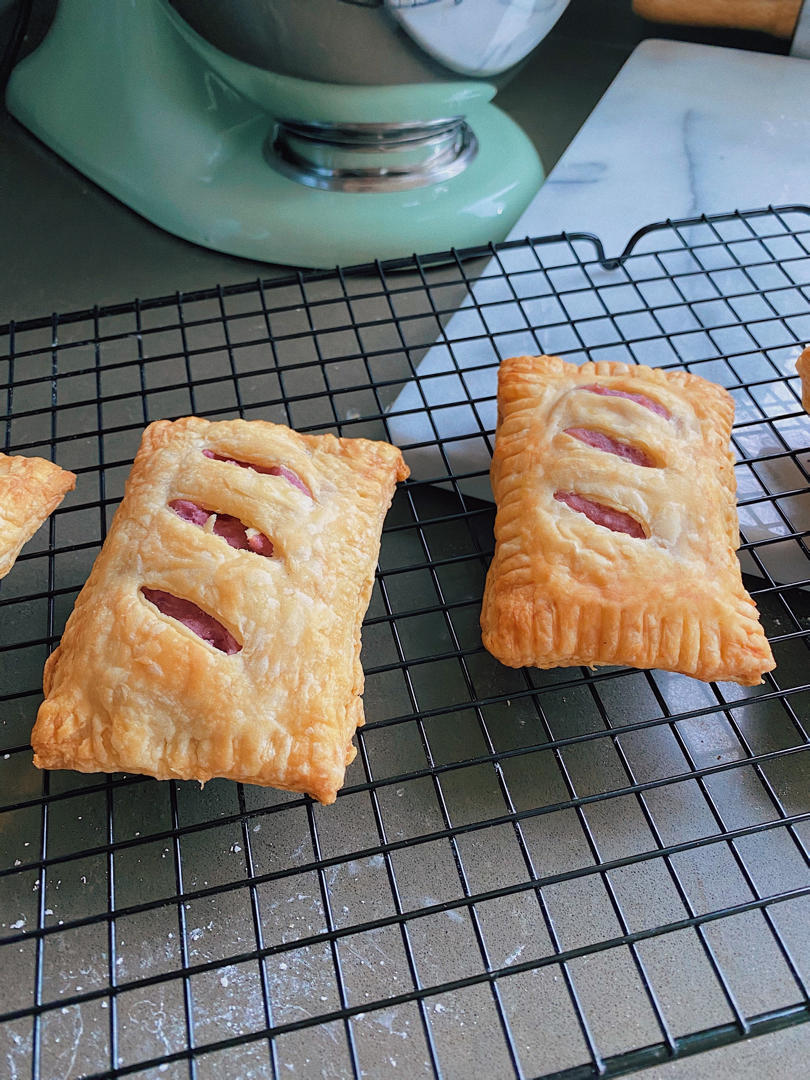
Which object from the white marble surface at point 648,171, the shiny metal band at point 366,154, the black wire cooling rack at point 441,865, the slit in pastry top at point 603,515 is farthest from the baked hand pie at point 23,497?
the shiny metal band at point 366,154

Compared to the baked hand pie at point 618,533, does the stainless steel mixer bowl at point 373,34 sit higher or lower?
higher

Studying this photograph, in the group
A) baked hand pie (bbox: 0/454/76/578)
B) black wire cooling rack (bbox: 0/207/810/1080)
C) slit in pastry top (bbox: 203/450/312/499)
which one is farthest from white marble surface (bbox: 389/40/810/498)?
baked hand pie (bbox: 0/454/76/578)

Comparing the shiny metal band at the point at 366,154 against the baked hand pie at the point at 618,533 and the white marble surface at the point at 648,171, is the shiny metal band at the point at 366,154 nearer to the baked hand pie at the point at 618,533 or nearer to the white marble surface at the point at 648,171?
the white marble surface at the point at 648,171

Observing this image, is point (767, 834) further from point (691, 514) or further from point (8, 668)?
point (8, 668)

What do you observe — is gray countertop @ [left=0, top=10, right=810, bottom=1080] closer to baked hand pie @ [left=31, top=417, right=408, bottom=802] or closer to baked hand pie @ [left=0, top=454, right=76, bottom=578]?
baked hand pie @ [left=0, top=454, right=76, bottom=578]

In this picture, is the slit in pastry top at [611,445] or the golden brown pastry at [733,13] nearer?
the slit in pastry top at [611,445]

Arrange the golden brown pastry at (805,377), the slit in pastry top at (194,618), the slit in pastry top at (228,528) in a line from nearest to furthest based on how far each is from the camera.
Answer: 1. the slit in pastry top at (194,618)
2. the slit in pastry top at (228,528)
3. the golden brown pastry at (805,377)

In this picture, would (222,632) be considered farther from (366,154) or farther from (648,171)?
(648,171)
